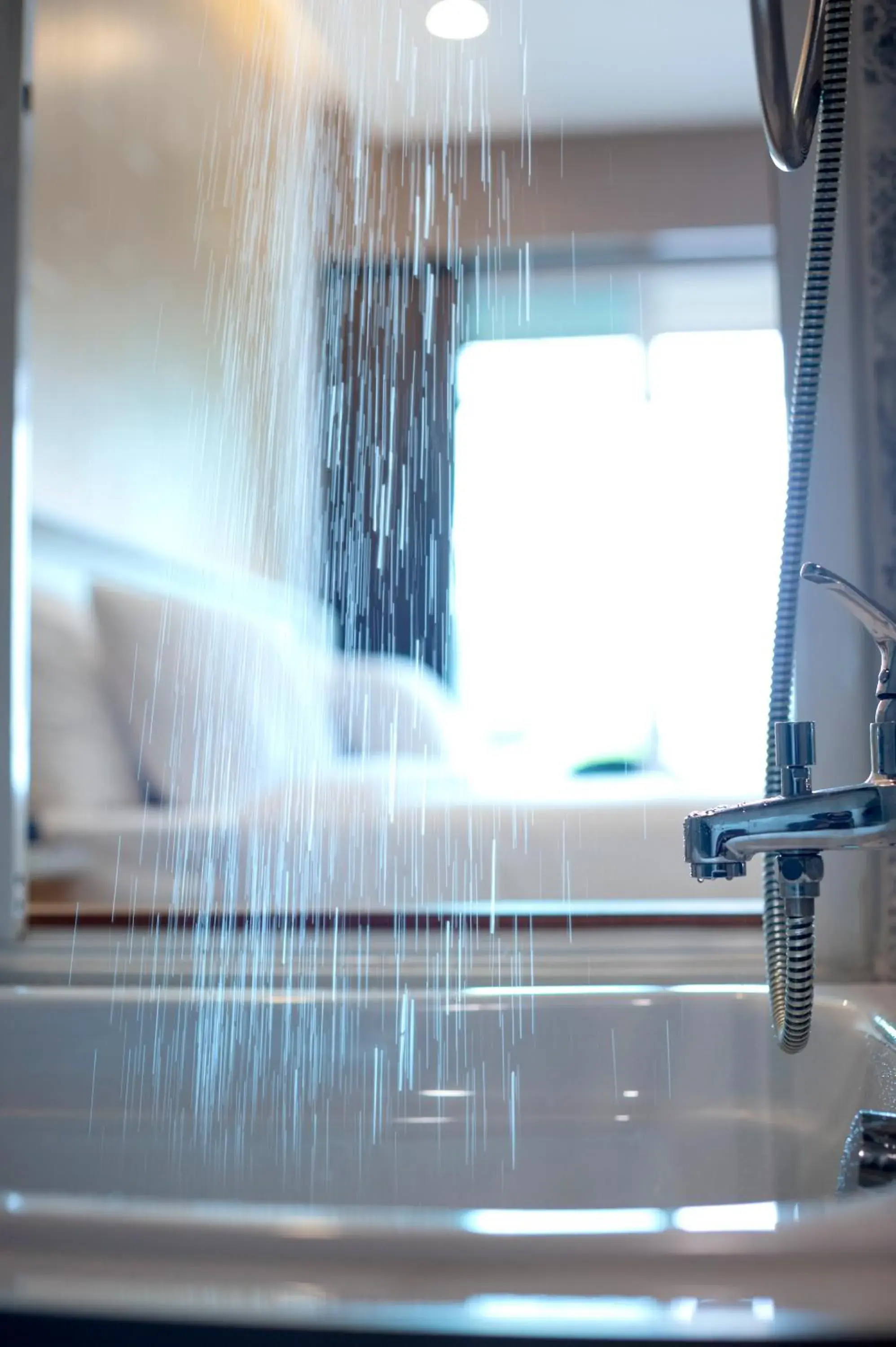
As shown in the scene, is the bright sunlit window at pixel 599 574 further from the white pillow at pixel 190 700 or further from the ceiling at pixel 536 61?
the white pillow at pixel 190 700

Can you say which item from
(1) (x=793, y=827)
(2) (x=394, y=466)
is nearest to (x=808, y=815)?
(1) (x=793, y=827)

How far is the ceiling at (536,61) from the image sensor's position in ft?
8.57

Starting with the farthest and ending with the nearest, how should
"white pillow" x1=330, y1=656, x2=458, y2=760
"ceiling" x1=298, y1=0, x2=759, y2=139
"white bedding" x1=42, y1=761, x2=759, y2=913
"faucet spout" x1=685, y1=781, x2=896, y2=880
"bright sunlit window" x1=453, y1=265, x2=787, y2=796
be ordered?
"bright sunlit window" x1=453, y1=265, x2=787, y2=796, "ceiling" x1=298, y1=0, x2=759, y2=139, "white pillow" x1=330, y1=656, x2=458, y2=760, "white bedding" x1=42, y1=761, x2=759, y2=913, "faucet spout" x1=685, y1=781, x2=896, y2=880

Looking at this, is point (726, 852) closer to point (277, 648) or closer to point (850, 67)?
point (850, 67)

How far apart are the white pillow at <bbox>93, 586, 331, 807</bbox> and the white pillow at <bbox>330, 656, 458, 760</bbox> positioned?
1.48ft

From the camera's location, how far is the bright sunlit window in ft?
11.9

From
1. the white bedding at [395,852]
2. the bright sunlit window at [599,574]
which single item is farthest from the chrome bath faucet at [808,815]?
the bright sunlit window at [599,574]

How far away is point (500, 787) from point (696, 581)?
2.07m

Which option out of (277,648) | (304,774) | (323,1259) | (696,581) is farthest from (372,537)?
Answer: (323,1259)

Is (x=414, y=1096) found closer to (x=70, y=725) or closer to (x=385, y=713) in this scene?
(x=70, y=725)

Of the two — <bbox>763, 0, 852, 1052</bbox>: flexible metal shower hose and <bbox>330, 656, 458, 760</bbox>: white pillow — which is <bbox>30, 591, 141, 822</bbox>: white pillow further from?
<bbox>763, 0, 852, 1052</bbox>: flexible metal shower hose

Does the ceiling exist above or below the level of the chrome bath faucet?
above

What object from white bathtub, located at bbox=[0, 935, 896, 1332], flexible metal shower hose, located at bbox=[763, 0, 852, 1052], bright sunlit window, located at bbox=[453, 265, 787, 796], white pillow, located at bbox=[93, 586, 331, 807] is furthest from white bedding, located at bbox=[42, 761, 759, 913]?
bright sunlit window, located at bbox=[453, 265, 787, 796]

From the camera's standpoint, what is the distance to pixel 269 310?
2.71 m
